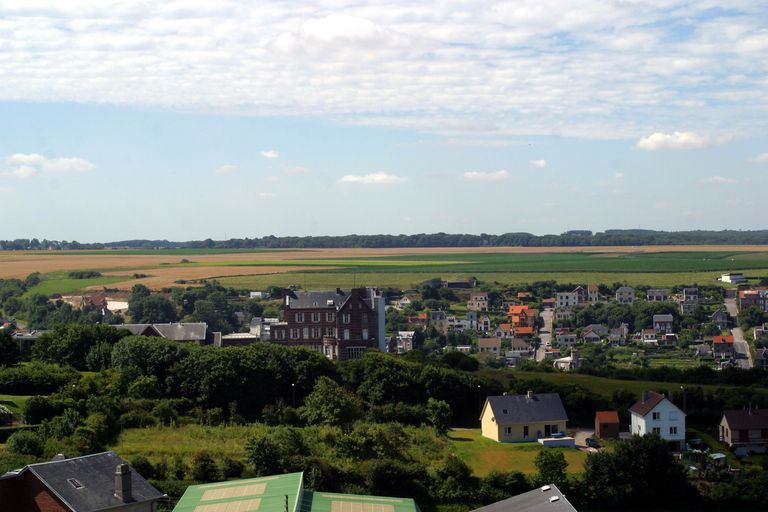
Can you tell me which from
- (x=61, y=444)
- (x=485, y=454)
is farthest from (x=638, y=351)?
(x=61, y=444)

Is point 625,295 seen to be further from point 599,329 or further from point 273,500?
point 273,500

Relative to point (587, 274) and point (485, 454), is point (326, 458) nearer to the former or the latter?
point (485, 454)

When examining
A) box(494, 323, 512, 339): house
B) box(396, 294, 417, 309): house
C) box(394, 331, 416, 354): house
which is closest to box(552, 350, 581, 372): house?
box(394, 331, 416, 354): house

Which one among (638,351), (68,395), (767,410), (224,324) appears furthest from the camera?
(224,324)

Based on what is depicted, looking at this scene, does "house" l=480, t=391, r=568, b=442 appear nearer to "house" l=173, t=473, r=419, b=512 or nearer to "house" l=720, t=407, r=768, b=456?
→ "house" l=720, t=407, r=768, b=456

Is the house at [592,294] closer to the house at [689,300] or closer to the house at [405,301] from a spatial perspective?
the house at [689,300]
